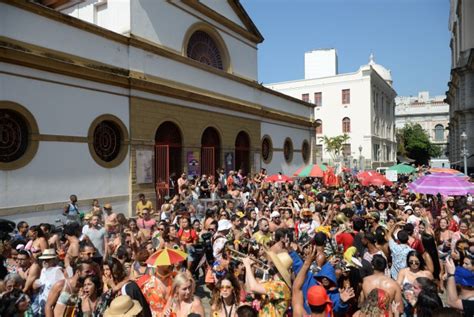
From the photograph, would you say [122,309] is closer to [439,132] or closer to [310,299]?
[310,299]

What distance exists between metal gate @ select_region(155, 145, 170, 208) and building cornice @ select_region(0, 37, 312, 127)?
240cm

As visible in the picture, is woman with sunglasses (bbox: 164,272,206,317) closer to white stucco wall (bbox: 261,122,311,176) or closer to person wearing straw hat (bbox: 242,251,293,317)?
person wearing straw hat (bbox: 242,251,293,317)


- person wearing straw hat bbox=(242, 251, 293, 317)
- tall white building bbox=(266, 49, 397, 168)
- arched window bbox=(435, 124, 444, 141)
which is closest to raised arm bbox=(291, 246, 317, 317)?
person wearing straw hat bbox=(242, 251, 293, 317)

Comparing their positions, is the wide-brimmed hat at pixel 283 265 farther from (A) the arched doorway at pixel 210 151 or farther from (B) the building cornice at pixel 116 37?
(A) the arched doorway at pixel 210 151

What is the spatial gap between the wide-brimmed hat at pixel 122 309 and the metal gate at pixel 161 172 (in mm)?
11693

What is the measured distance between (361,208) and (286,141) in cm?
1523

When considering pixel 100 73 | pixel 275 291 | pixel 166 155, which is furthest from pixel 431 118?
pixel 275 291

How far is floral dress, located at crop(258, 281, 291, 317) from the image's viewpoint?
14.0 feet

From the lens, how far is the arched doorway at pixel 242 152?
2141cm

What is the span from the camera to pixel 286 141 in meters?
26.6

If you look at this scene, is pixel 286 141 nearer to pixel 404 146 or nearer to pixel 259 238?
pixel 259 238

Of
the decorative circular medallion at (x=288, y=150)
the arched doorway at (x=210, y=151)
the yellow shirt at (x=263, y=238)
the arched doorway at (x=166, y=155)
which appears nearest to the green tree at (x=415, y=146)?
the decorative circular medallion at (x=288, y=150)

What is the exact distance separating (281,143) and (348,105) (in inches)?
948

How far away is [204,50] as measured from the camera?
63.9 feet
